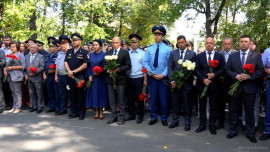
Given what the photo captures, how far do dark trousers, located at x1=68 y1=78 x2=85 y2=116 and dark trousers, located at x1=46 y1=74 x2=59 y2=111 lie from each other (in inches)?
34.0

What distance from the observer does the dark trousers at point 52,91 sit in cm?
843

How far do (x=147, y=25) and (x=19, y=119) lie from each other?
2340 cm

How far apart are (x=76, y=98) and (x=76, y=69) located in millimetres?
954

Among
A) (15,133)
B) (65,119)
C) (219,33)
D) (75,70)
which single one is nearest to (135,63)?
(75,70)

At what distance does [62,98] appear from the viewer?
8.20 metres

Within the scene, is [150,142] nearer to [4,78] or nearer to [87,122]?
[87,122]

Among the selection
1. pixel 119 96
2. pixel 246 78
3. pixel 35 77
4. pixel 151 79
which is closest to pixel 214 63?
pixel 246 78

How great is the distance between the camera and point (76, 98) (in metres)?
7.91

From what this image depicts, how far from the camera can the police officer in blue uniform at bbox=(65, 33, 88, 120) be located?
24.7ft

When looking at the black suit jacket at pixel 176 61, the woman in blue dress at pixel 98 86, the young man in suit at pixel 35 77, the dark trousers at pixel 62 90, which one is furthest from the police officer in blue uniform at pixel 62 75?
the black suit jacket at pixel 176 61

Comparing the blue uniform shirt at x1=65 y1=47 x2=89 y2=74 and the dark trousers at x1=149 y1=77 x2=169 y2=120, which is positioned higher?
the blue uniform shirt at x1=65 y1=47 x2=89 y2=74

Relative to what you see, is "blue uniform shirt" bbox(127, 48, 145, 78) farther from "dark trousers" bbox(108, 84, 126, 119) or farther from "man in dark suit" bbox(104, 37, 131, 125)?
"dark trousers" bbox(108, 84, 126, 119)

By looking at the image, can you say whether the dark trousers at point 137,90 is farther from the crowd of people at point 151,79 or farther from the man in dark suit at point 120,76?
the man in dark suit at point 120,76

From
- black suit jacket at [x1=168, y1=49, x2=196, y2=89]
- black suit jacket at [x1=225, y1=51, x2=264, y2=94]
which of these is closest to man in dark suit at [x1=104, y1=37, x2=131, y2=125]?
black suit jacket at [x1=168, y1=49, x2=196, y2=89]
